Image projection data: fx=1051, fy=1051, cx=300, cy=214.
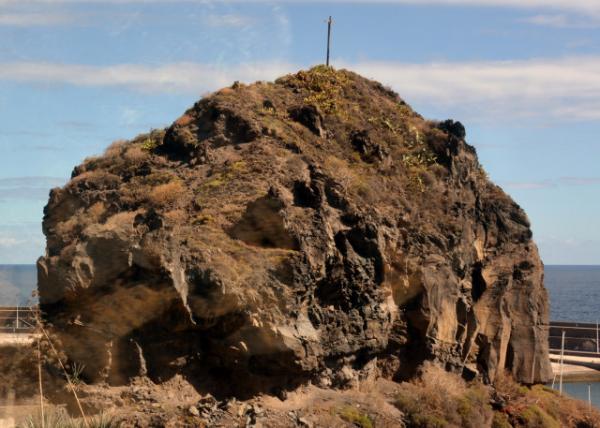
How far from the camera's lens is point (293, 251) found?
31.2 metres

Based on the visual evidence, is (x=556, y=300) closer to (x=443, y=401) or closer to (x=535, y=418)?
(x=535, y=418)

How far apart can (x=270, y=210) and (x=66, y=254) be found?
628 centimetres

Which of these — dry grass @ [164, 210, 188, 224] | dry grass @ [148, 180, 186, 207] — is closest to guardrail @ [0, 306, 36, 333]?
dry grass @ [164, 210, 188, 224]

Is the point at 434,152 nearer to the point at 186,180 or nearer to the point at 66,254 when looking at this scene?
the point at 186,180

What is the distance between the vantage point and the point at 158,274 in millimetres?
28203

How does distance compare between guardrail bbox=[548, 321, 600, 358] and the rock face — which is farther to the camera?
guardrail bbox=[548, 321, 600, 358]

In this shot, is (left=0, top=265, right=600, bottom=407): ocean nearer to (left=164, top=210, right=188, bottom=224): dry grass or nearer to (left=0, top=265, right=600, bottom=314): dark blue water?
(left=0, top=265, right=600, bottom=314): dark blue water

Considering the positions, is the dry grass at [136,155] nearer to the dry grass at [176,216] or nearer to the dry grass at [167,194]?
the dry grass at [167,194]

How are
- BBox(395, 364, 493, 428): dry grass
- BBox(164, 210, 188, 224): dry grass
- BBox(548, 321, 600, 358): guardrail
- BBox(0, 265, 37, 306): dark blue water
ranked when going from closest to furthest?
BBox(0, 265, 37, 306): dark blue water → BBox(164, 210, 188, 224): dry grass → BBox(395, 364, 493, 428): dry grass → BBox(548, 321, 600, 358): guardrail

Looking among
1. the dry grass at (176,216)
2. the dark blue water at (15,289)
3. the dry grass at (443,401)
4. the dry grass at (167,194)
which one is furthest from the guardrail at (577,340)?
the dark blue water at (15,289)

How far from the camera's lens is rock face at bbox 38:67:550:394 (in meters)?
28.4

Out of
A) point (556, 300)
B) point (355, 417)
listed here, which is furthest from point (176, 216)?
point (556, 300)

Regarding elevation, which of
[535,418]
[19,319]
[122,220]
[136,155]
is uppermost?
[136,155]

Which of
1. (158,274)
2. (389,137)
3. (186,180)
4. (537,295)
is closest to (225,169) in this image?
(186,180)
